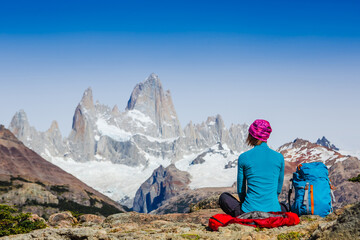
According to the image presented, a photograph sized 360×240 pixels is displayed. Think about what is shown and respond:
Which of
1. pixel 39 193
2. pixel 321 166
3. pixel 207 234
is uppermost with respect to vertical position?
pixel 321 166

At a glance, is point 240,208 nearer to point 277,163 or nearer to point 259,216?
point 259,216

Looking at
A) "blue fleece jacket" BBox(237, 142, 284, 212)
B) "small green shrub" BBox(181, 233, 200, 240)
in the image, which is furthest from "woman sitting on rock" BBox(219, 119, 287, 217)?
"small green shrub" BBox(181, 233, 200, 240)

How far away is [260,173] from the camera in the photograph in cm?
1305

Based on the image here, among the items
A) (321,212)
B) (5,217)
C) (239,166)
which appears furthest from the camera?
(5,217)

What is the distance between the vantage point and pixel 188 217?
28.1 metres

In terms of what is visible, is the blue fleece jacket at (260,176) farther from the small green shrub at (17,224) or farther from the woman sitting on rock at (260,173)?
the small green shrub at (17,224)

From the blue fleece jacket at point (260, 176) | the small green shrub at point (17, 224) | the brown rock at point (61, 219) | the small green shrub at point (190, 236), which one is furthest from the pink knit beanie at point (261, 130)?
the small green shrub at point (17, 224)

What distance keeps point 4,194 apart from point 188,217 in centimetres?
18438

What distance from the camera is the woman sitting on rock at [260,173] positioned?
42.8 feet

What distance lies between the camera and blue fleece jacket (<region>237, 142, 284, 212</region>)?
42.8ft

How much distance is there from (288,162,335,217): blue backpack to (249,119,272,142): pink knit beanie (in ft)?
10.6

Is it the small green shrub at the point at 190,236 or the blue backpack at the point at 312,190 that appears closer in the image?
the small green shrub at the point at 190,236

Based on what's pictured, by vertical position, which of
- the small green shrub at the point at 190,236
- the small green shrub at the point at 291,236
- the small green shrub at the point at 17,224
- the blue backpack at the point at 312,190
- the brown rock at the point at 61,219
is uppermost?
the blue backpack at the point at 312,190

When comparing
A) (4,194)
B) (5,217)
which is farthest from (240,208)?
(4,194)
